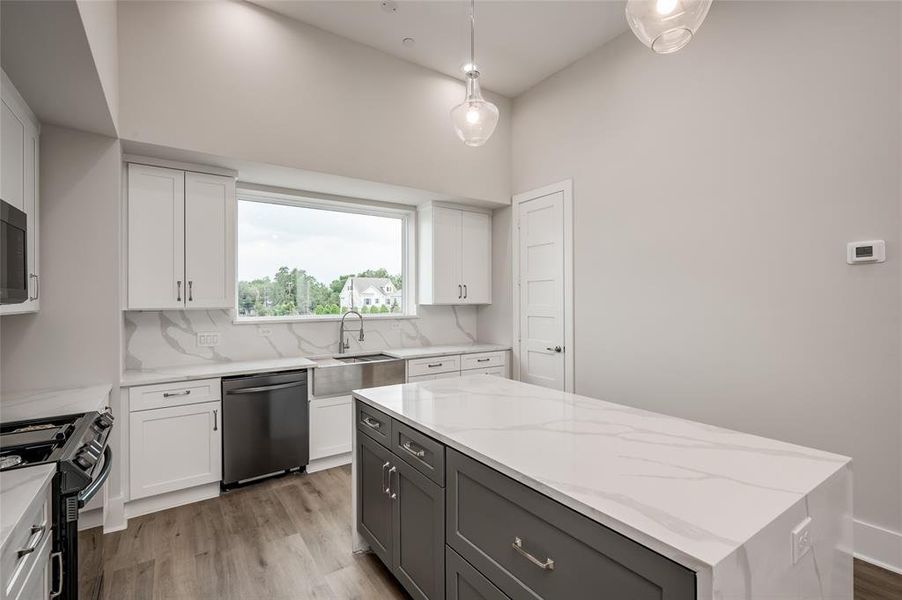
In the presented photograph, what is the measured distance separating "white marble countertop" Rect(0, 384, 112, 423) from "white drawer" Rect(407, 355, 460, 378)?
219cm

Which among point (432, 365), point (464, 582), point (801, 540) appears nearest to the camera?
point (801, 540)

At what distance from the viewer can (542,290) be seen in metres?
4.20

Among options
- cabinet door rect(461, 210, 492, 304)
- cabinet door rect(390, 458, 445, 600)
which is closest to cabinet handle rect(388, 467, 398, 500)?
cabinet door rect(390, 458, 445, 600)

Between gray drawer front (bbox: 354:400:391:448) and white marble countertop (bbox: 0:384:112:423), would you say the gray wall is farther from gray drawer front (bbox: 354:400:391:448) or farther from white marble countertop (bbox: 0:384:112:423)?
gray drawer front (bbox: 354:400:391:448)

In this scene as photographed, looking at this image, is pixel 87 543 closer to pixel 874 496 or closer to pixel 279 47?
pixel 279 47

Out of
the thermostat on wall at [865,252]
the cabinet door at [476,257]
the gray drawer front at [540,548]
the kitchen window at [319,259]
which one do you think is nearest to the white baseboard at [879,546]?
the thermostat on wall at [865,252]

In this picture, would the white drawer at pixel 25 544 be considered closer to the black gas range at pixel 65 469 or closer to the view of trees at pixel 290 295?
the black gas range at pixel 65 469

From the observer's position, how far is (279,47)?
10.6 feet

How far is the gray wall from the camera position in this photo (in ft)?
8.03

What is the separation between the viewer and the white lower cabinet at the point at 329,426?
3.43 meters

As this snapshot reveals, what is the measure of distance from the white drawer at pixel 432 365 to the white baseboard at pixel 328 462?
884 millimetres

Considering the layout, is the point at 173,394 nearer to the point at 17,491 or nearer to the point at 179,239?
the point at 179,239

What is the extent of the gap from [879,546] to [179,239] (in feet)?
15.0

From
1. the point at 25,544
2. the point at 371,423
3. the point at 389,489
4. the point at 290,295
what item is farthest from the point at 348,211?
the point at 25,544
